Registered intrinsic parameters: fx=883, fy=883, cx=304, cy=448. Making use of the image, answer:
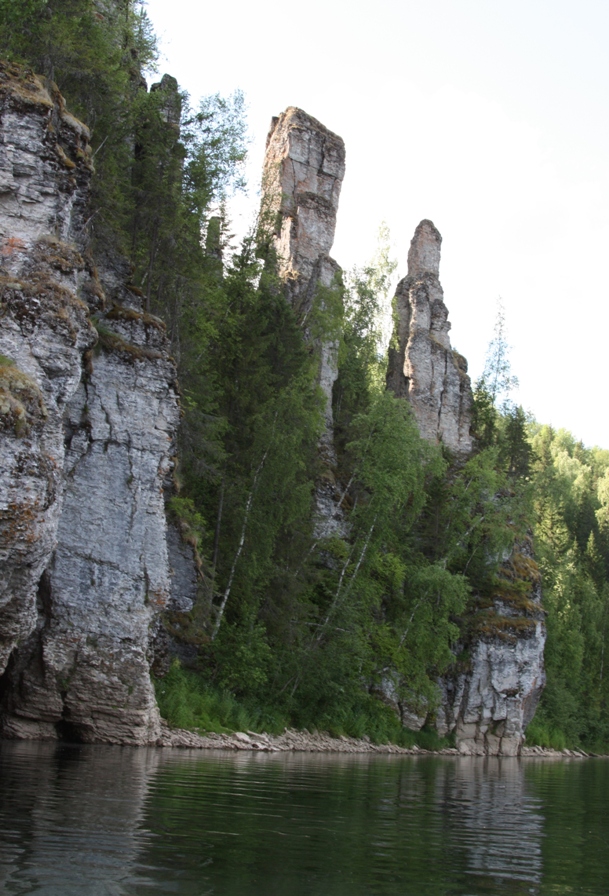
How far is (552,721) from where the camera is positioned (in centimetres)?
5816

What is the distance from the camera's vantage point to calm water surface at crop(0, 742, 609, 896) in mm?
6789

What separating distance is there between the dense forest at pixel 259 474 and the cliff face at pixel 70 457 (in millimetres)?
3530

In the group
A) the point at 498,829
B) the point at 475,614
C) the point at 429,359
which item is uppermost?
the point at 429,359

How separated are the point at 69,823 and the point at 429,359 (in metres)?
52.1

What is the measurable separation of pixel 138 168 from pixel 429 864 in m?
27.5

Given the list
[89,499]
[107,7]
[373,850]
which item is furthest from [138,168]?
[373,850]

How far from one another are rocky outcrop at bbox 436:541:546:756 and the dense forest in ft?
1.73

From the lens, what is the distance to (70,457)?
21.9 meters

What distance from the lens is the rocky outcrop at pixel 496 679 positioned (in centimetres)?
4697

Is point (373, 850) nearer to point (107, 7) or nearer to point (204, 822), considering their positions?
point (204, 822)

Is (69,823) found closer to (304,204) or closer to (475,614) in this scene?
(475,614)

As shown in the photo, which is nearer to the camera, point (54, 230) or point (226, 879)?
point (226, 879)

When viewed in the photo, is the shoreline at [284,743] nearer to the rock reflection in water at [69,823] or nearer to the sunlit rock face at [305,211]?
the rock reflection in water at [69,823]

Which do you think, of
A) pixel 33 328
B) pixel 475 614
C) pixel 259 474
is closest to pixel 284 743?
pixel 259 474
